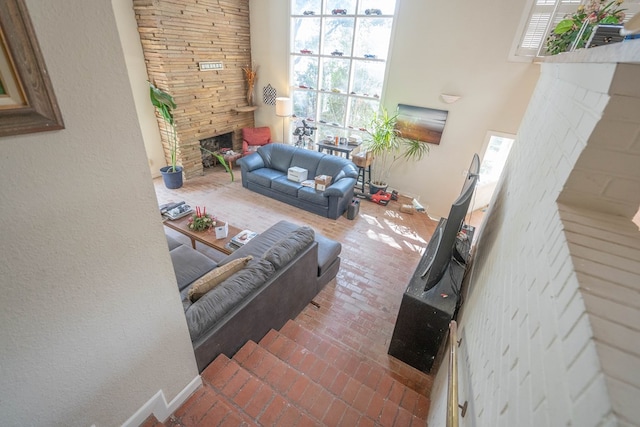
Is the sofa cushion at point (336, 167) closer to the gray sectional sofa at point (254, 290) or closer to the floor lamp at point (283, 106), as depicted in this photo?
the floor lamp at point (283, 106)

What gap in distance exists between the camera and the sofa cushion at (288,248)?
2361 millimetres

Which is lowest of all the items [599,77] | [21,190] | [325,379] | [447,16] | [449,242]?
[325,379]

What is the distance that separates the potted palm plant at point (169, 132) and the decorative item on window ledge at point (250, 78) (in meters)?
2.03

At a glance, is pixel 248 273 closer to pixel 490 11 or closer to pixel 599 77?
pixel 599 77

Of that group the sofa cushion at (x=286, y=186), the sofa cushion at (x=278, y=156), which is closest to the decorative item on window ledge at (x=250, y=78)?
the sofa cushion at (x=278, y=156)

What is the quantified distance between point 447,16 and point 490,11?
597mm

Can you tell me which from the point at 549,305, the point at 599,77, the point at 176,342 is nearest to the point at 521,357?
the point at 549,305

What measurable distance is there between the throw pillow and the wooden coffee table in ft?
3.42

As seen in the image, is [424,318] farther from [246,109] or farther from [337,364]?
[246,109]

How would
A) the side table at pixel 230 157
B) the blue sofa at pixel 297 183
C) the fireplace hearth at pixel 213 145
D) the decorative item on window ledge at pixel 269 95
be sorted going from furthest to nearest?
the decorative item on window ledge at pixel 269 95, the fireplace hearth at pixel 213 145, the side table at pixel 230 157, the blue sofa at pixel 297 183

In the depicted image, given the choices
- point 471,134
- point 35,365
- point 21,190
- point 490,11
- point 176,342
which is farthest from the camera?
point 471,134

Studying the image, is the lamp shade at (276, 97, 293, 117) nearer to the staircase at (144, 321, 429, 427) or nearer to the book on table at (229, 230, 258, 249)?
the book on table at (229, 230, 258, 249)

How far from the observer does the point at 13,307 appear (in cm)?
91

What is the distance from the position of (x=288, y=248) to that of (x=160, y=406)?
1346 millimetres
